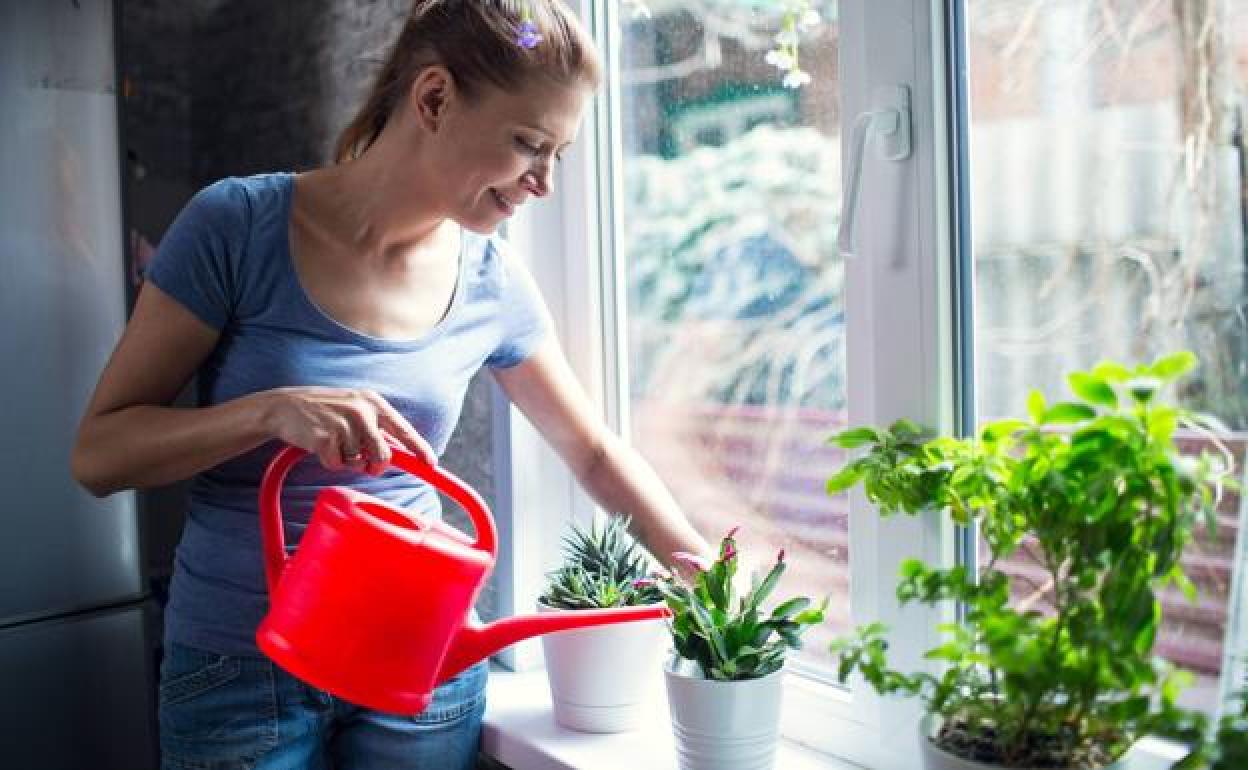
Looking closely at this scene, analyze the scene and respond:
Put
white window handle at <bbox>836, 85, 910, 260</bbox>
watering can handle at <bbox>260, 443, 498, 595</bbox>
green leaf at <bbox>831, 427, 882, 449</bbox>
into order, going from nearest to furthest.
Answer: green leaf at <bbox>831, 427, 882, 449</bbox>
watering can handle at <bbox>260, 443, 498, 595</bbox>
white window handle at <bbox>836, 85, 910, 260</bbox>

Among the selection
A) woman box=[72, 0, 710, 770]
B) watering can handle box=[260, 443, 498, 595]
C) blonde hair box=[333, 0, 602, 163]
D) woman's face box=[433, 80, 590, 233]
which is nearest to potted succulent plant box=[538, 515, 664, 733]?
woman box=[72, 0, 710, 770]

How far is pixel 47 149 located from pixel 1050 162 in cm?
120

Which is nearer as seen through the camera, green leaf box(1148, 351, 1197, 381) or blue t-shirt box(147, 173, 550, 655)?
green leaf box(1148, 351, 1197, 381)

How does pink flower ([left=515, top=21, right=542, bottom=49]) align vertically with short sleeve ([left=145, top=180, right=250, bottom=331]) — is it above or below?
above

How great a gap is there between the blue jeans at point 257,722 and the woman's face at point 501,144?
53 centimetres

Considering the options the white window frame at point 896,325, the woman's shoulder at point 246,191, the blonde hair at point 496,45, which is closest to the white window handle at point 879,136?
the white window frame at point 896,325

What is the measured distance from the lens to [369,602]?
981 millimetres

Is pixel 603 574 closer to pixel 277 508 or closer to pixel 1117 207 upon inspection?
pixel 277 508

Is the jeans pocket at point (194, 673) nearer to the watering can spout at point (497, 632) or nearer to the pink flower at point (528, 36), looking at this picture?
the watering can spout at point (497, 632)

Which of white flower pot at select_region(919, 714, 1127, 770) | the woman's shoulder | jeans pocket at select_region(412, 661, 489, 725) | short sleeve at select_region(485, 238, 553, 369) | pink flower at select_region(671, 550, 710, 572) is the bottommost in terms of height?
jeans pocket at select_region(412, 661, 489, 725)

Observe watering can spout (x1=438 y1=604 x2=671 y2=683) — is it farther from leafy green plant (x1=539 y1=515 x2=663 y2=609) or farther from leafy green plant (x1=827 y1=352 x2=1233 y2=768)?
leafy green plant (x1=827 y1=352 x2=1233 y2=768)

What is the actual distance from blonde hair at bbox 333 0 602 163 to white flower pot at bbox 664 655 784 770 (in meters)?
0.61

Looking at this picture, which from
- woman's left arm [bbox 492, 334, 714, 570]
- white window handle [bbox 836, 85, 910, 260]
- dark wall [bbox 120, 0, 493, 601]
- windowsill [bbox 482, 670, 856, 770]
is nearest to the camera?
white window handle [bbox 836, 85, 910, 260]

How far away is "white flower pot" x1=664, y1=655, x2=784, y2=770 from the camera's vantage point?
1.11 m
